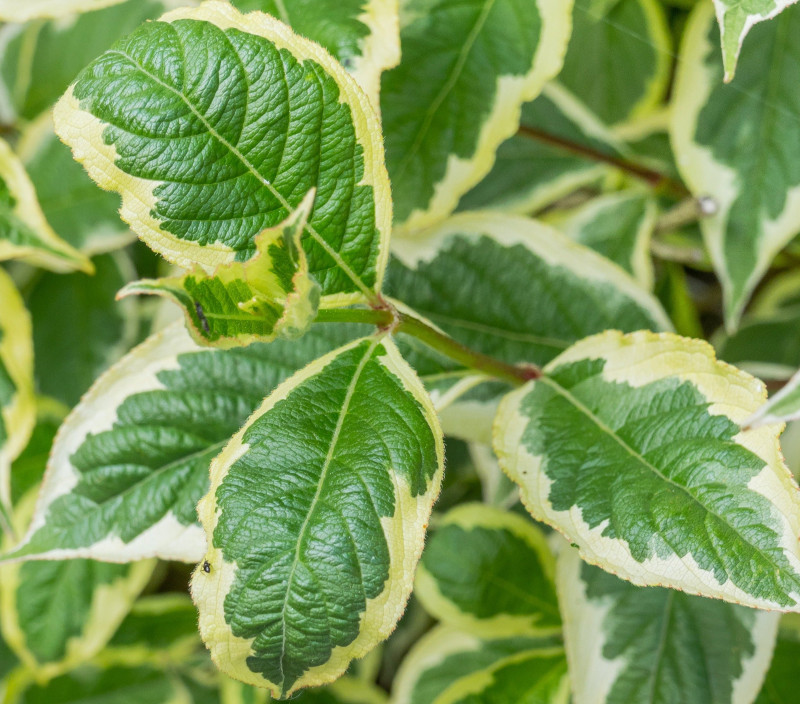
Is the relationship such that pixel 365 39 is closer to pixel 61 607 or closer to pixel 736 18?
Result: pixel 736 18

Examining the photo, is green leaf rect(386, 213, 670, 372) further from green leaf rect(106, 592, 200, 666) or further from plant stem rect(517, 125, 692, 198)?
green leaf rect(106, 592, 200, 666)

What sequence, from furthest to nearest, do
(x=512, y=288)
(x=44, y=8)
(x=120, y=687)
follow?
(x=120, y=687), (x=512, y=288), (x=44, y=8)

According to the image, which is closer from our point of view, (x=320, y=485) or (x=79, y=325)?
(x=320, y=485)

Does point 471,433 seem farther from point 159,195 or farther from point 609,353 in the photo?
point 159,195

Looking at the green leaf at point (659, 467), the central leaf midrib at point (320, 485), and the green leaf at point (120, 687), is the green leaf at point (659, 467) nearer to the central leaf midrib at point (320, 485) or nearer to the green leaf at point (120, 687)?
the central leaf midrib at point (320, 485)

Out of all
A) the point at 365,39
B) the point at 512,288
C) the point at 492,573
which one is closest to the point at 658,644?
the point at 492,573

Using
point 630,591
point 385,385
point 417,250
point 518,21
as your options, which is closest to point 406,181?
point 417,250
